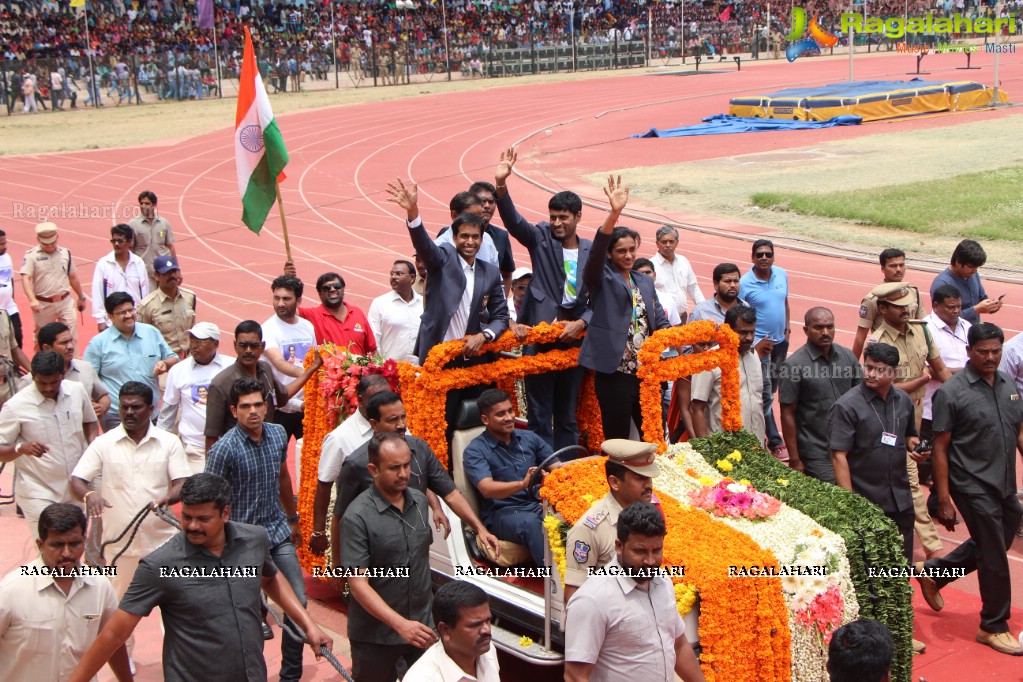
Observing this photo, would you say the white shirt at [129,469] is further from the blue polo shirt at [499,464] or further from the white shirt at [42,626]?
the blue polo shirt at [499,464]

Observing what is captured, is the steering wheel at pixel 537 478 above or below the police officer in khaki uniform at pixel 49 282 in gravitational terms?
below

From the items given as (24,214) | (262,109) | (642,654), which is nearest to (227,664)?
(642,654)

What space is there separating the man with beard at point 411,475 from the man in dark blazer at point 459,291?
3.93ft

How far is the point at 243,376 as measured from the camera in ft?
24.7

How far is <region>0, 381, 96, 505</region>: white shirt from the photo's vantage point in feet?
23.5

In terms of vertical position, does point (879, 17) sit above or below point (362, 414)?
above

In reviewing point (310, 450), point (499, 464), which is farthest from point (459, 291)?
point (310, 450)

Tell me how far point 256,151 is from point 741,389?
5469 millimetres

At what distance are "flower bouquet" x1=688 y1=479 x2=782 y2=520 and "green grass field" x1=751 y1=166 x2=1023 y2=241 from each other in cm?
1340

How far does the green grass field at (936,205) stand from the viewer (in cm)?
1884

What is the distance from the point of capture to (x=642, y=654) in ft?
15.4

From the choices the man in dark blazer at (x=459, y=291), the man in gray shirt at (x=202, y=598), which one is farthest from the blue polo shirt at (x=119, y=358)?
the man in gray shirt at (x=202, y=598)

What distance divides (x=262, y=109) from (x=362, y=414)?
5.15 m

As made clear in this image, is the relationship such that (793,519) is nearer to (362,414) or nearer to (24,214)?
(362,414)
